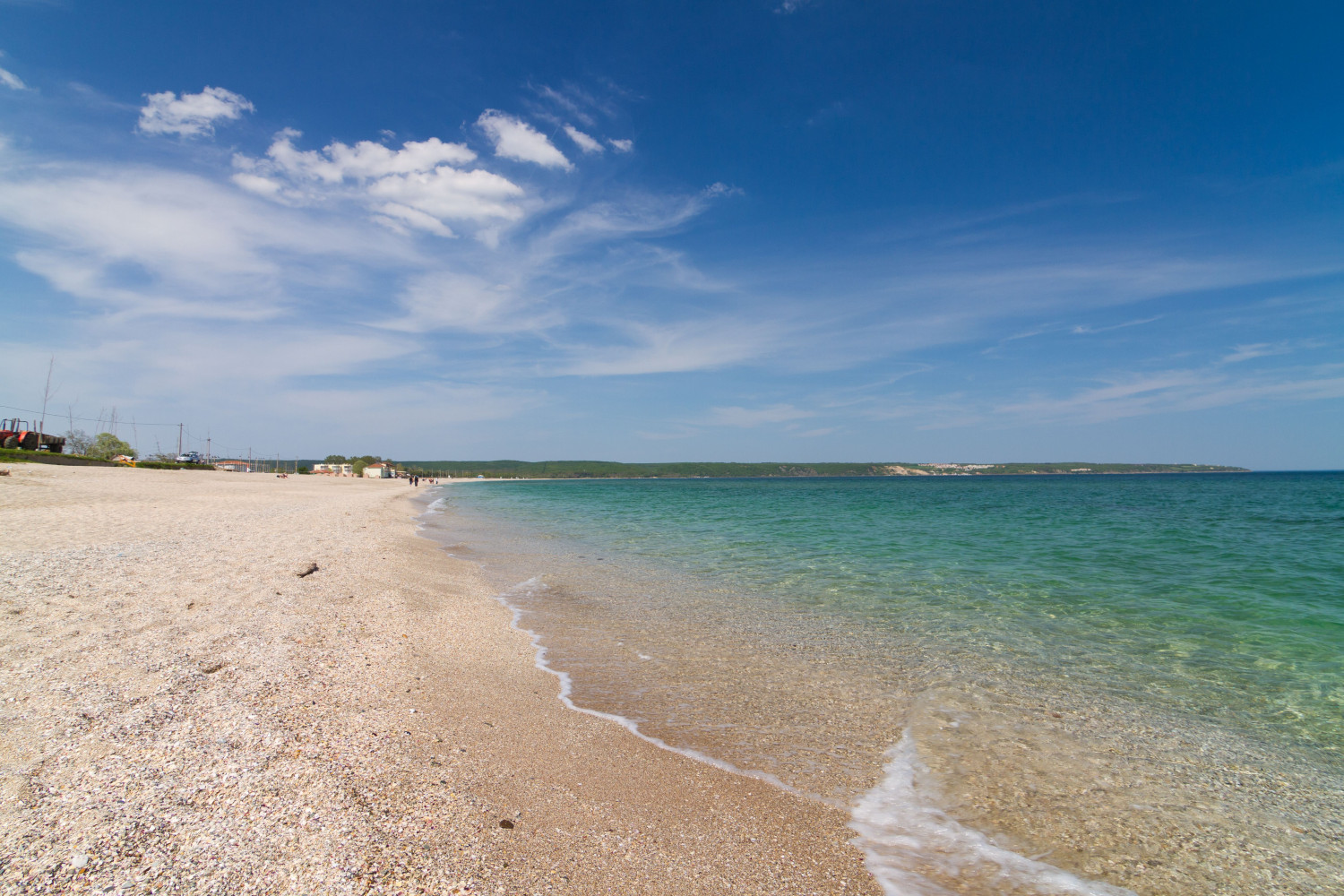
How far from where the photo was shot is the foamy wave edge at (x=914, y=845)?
12.4 feet

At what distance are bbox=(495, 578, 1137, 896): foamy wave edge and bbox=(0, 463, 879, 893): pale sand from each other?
0.17 metres

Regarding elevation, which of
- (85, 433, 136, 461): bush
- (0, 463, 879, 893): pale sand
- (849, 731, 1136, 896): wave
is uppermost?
(85, 433, 136, 461): bush

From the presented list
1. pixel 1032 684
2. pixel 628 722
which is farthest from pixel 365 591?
pixel 1032 684

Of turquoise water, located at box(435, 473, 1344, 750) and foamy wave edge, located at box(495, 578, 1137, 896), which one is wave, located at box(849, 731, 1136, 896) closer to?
foamy wave edge, located at box(495, 578, 1137, 896)

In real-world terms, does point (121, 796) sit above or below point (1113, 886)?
above

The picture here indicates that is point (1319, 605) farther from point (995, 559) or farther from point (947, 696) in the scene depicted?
point (947, 696)

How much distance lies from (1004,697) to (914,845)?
3663 mm

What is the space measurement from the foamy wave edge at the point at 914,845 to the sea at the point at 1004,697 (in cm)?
2

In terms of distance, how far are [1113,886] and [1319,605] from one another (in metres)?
12.8

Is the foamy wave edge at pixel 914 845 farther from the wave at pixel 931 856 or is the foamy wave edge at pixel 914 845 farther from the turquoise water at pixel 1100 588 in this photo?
the turquoise water at pixel 1100 588

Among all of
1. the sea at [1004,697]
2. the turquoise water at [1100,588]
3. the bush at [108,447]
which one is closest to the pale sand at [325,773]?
the sea at [1004,697]

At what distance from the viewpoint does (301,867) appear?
3090 mm

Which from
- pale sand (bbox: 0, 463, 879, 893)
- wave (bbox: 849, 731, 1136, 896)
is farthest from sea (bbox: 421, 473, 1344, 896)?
pale sand (bbox: 0, 463, 879, 893)

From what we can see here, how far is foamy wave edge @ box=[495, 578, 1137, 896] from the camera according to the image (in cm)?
379
